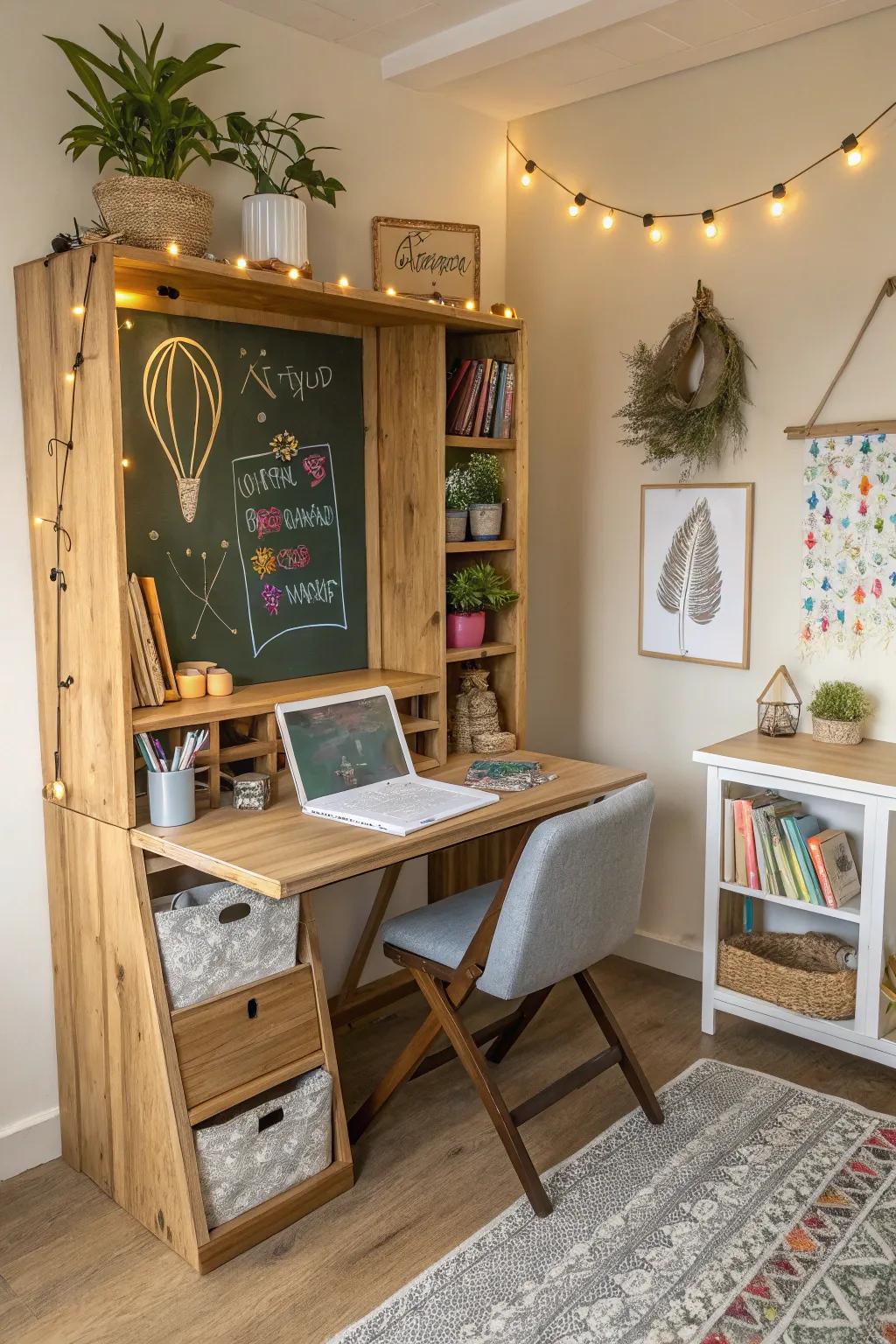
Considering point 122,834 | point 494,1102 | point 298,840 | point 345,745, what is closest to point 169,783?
point 122,834

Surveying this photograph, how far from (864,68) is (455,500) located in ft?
4.91

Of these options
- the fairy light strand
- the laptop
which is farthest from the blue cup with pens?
the fairy light strand

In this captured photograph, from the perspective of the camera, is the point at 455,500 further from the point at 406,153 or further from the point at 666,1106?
the point at 666,1106

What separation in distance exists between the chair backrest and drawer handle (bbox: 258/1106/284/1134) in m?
0.49

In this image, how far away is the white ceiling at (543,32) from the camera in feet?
8.96

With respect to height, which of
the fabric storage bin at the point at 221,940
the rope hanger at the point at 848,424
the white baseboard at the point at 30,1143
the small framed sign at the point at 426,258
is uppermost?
the small framed sign at the point at 426,258

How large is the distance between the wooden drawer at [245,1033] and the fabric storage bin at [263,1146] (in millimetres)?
65

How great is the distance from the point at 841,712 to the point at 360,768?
130 centimetres

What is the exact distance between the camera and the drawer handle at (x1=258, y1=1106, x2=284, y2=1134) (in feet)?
7.52

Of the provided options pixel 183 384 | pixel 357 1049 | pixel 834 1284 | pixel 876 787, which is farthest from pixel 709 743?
pixel 183 384

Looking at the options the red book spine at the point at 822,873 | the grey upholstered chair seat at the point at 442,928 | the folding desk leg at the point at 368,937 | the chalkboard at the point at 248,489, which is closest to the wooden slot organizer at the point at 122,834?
the chalkboard at the point at 248,489

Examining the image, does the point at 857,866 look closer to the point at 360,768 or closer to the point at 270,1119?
the point at 360,768

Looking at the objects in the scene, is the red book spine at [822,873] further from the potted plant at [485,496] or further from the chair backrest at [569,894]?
the potted plant at [485,496]

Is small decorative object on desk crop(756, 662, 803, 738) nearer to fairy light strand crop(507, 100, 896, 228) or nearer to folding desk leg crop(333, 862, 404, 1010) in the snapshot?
folding desk leg crop(333, 862, 404, 1010)
